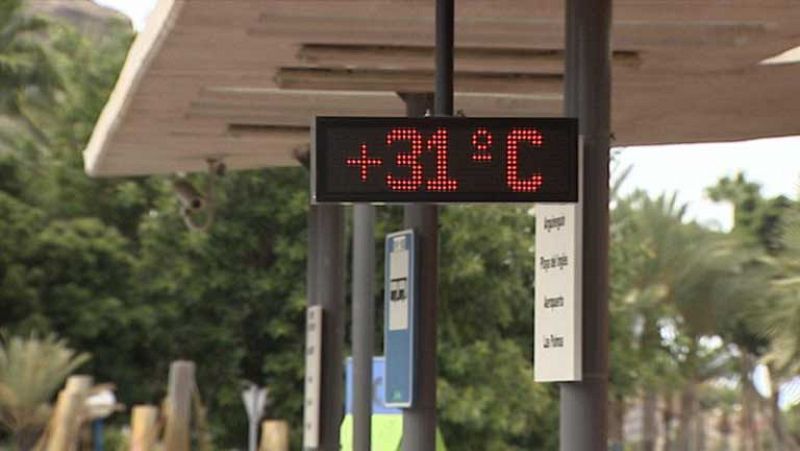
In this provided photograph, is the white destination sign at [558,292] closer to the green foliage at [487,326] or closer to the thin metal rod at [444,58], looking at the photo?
the thin metal rod at [444,58]

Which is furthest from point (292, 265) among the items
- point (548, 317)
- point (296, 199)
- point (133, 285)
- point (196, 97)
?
point (548, 317)

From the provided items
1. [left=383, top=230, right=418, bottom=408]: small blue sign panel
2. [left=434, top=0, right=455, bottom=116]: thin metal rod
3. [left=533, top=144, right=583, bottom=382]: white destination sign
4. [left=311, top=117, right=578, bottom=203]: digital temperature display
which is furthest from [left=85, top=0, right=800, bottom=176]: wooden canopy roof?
[left=311, top=117, right=578, bottom=203]: digital temperature display

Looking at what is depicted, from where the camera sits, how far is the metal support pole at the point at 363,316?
16.8 m

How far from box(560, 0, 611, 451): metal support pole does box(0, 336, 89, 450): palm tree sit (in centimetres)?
3175

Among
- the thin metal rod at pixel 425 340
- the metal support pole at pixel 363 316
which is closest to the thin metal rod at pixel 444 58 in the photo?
the thin metal rod at pixel 425 340

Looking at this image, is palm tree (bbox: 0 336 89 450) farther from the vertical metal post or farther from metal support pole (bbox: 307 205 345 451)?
the vertical metal post

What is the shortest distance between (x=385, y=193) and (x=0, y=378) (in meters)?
35.9

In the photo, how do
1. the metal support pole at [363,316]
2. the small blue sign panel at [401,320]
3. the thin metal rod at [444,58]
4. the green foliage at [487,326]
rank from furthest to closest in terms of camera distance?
1. the green foliage at [487,326]
2. the metal support pole at [363,316]
3. the small blue sign panel at [401,320]
4. the thin metal rod at [444,58]

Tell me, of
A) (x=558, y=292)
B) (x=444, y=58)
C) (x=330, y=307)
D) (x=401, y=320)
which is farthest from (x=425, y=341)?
(x=444, y=58)

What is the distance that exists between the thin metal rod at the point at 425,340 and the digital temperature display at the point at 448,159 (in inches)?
161

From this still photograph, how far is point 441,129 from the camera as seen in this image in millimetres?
10273

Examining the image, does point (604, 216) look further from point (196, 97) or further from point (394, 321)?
point (196, 97)

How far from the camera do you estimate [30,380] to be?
44.4 m

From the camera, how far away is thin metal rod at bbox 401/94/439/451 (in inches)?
571
